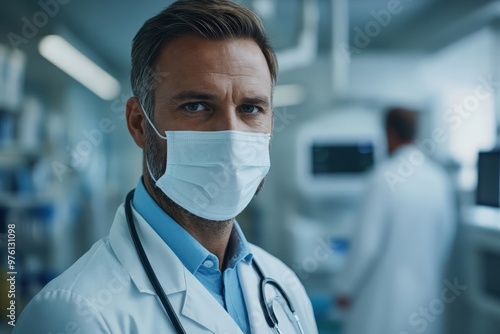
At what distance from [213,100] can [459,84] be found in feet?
8.79

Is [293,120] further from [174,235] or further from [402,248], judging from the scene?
[174,235]

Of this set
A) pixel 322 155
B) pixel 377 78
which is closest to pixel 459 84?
pixel 377 78

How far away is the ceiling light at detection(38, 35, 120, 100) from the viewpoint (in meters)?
2.38

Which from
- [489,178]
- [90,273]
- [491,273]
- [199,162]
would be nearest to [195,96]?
[199,162]

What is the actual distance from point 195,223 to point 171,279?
0.44 ft

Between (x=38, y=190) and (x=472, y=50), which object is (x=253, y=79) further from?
(x=472, y=50)

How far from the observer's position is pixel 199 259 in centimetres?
89

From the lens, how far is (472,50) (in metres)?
3.12

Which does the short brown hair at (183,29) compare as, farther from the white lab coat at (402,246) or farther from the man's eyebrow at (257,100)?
the white lab coat at (402,246)

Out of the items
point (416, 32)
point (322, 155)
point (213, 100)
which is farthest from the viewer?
point (416, 32)

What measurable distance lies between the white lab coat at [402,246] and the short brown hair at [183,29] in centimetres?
141

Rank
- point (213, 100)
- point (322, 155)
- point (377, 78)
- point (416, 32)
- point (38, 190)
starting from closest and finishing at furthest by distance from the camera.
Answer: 1. point (213, 100)
2. point (38, 190)
3. point (322, 155)
4. point (377, 78)
5. point (416, 32)

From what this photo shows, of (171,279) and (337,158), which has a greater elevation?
(337,158)

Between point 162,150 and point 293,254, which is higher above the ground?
point 162,150
